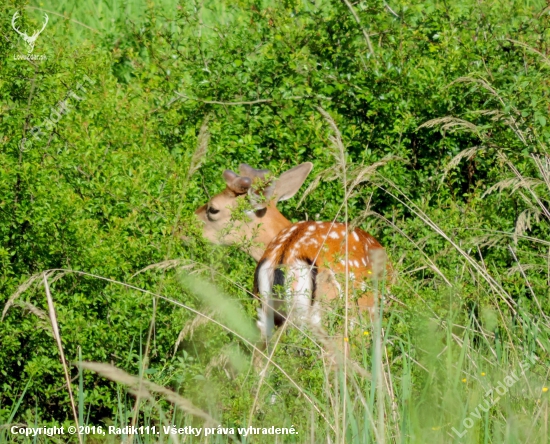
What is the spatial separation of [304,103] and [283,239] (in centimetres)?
160

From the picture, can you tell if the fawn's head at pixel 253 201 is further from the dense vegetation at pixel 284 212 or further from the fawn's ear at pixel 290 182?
the dense vegetation at pixel 284 212

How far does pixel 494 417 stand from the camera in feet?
11.0

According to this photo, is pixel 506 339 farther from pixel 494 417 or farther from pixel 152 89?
pixel 152 89

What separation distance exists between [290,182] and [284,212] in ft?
2.44

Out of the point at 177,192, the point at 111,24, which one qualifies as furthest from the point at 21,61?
the point at 111,24

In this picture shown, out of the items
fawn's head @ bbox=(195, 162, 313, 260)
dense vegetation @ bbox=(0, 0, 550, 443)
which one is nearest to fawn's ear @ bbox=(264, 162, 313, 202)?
fawn's head @ bbox=(195, 162, 313, 260)

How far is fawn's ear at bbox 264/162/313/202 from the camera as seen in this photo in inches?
250

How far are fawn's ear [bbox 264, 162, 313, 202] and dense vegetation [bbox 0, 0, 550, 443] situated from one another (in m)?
0.20

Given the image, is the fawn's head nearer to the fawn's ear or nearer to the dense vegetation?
the fawn's ear

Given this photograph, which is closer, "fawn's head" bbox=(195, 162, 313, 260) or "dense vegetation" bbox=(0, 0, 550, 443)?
"dense vegetation" bbox=(0, 0, 550, 443)

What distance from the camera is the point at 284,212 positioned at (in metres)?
7.16

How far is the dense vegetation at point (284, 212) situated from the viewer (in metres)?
3.60

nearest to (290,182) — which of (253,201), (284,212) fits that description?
(253,201)

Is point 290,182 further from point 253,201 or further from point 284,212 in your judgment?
point 284,212
